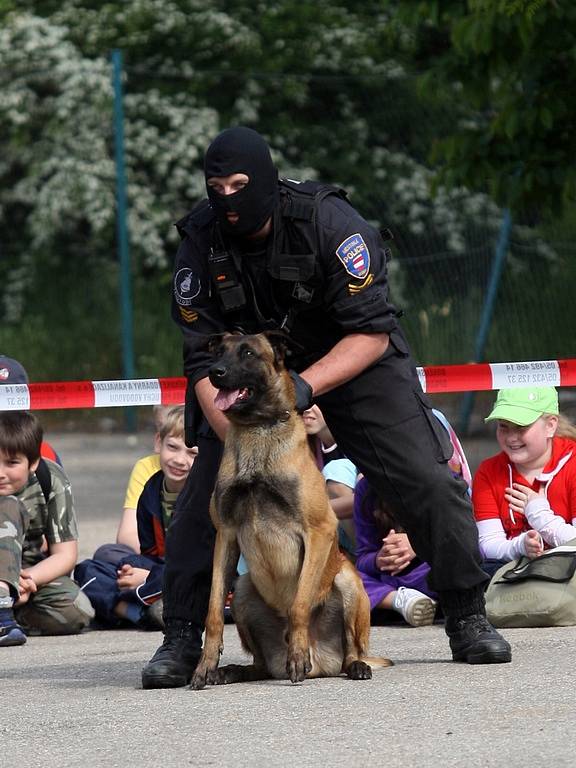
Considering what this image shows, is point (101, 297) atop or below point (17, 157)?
below

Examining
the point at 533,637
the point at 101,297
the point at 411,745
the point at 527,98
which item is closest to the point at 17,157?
the point at 101,297

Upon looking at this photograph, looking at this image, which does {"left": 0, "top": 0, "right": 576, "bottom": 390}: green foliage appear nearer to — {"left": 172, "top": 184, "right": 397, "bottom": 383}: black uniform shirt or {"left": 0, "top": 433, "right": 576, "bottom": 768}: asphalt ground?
{"left": 172, "top": 184, "right": 397, "bottom": 383}: black uniform shirt

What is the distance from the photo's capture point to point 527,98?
9.98 meters

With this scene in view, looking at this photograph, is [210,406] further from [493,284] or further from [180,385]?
[493,284]

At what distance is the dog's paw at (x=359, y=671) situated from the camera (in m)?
5.23

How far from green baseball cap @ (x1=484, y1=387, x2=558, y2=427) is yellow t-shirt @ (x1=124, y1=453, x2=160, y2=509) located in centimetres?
192

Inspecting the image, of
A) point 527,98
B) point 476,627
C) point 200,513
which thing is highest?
point 527,98

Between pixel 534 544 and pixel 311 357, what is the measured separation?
1.76m

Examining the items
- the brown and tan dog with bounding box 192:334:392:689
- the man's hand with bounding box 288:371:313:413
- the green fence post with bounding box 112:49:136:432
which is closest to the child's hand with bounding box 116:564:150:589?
the brown and tan dog with bounding box 192:334:392:689

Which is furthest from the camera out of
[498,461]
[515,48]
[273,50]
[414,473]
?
[273,50]

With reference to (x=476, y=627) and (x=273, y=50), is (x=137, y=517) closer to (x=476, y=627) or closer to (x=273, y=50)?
(x=476, y=627)

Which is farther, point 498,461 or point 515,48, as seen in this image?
point 515,48

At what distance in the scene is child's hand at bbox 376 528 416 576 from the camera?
272 inches

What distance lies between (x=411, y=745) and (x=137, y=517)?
3.55 meters
